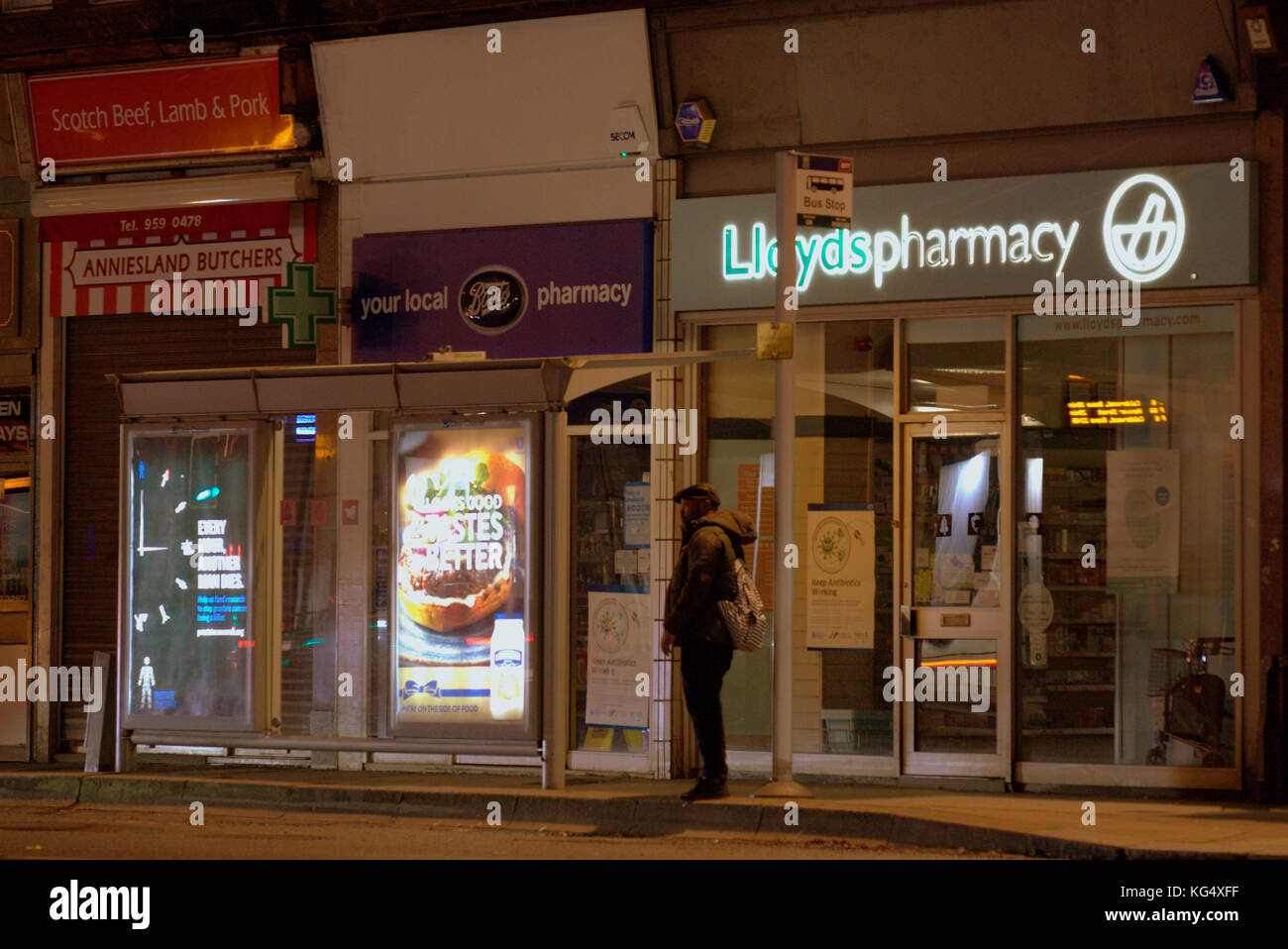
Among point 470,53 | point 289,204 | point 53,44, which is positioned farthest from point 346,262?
point 53,44

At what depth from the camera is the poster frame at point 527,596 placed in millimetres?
10016

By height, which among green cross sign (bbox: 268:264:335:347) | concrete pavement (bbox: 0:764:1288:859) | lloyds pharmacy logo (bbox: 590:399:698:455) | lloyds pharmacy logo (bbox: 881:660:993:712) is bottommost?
concrete pavement (bbox: 0:764:1288:859)

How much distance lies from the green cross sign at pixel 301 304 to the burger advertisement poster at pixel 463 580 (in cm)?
245

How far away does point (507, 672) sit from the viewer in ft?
33.3

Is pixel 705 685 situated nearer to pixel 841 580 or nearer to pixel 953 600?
pixel 841 580

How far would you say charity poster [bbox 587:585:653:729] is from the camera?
11.6 meters

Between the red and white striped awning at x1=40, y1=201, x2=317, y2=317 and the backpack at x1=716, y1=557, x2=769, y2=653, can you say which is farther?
the red and white striped awning at x1=40, y1=201, x2=317, y2=317

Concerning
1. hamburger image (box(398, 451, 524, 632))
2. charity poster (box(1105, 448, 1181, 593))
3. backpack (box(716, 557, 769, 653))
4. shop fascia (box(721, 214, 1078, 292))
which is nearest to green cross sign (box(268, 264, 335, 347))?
hamburger image (box(398, 451, 524, 632))

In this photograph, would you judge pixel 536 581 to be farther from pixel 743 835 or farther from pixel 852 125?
pixel 852 125

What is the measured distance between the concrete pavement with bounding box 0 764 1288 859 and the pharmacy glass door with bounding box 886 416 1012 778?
0.43 meters

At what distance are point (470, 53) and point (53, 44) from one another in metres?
3.89

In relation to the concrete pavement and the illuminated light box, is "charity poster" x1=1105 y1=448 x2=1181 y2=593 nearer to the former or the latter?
the illuminated light box

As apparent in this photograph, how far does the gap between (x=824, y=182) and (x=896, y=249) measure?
4.86ft

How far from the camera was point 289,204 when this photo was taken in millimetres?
12633
